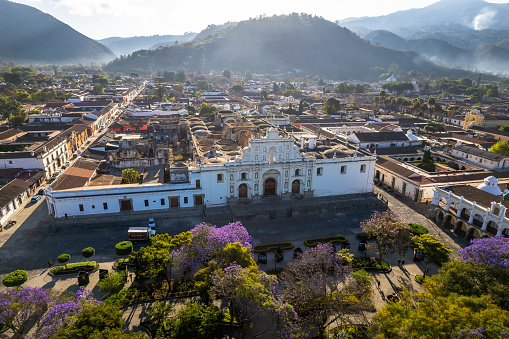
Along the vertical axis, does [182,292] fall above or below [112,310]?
below

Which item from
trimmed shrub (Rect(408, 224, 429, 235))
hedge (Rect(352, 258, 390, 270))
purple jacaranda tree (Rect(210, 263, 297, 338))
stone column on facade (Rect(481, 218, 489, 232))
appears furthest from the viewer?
trimmed shrub (Rect(408, 224, 429, 235))

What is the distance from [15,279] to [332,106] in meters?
94.7

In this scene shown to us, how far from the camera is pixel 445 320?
17312mm

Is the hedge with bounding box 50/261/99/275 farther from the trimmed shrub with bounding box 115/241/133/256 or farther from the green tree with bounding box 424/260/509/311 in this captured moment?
the green tree with bounding box 424/260/509/311

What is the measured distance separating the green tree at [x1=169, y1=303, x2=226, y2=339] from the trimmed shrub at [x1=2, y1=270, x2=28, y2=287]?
1441cm

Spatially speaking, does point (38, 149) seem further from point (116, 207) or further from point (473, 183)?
Answer: point (473, 183)

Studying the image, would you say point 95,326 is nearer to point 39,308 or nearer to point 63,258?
point 39,308

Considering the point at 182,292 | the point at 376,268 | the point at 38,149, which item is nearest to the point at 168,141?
the point at 38,149

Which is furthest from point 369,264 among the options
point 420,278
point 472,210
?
point 472,210

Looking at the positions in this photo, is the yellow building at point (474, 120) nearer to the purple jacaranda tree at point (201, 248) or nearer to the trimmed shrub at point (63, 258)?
the purple jacaranda tree at point (201, 248)

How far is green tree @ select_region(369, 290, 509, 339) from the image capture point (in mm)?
16609

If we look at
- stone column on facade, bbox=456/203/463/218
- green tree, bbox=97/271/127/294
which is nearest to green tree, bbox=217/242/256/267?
green tree, bbox=97/271/127/294

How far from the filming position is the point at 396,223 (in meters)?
30.4

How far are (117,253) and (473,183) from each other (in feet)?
151
